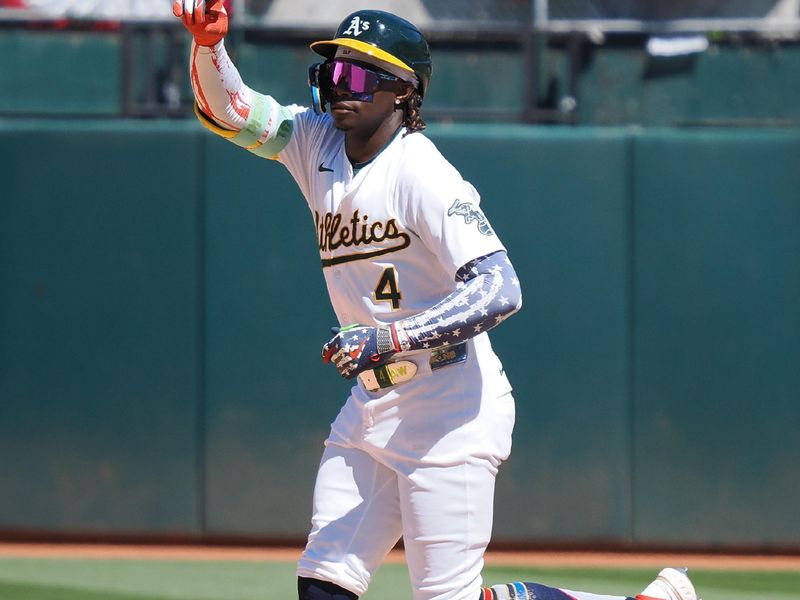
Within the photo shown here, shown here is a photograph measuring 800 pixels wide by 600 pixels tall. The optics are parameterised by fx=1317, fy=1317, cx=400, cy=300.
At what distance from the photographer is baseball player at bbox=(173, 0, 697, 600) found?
10.8 feet

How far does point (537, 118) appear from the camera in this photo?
6.77 meters

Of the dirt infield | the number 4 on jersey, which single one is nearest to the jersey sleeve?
the number 4 on jersey

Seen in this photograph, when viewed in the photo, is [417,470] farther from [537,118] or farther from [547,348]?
[537,118]

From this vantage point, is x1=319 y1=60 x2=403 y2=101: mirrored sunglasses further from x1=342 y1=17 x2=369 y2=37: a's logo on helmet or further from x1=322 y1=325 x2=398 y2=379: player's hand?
x1=322 y1=325 x2=398 y2=379: player's hand

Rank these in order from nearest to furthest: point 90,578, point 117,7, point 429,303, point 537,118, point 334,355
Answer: point 334,355 → point 429,303 → point 90,578 → point 537,118 → point 117,7

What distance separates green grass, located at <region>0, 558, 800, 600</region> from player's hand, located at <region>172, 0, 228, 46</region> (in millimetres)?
2572

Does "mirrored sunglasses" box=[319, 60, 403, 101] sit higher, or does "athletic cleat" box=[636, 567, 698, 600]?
"mirrored sunglasses" box=[319, 60, 403, 101]

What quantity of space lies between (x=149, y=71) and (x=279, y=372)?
6.18 feet

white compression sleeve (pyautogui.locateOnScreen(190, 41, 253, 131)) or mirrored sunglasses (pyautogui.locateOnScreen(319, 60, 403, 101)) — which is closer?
mirrored sunglasses (pyautogui.locateOnScreen(319, 60, 403, 101))

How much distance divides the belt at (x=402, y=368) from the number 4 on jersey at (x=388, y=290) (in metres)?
0.16

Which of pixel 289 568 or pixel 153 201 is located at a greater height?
pixel 153 201

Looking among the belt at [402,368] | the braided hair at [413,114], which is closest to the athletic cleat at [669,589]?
the belt at [402,368]

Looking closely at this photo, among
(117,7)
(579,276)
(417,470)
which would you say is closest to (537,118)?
(579,276)

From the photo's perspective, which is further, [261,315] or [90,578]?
[261,315]
